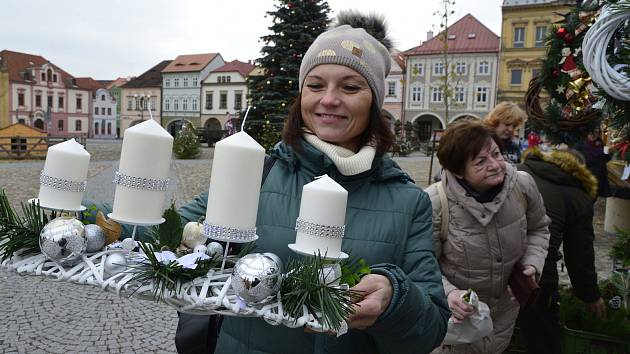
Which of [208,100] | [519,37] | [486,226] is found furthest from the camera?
[208,100]

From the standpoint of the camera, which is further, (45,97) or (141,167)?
(45,97)

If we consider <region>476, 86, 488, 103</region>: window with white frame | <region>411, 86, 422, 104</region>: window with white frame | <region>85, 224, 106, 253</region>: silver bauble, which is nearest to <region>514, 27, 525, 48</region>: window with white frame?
<region>476, 86, 488, 103</region>: window with white frame

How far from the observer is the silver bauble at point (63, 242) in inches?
40.9

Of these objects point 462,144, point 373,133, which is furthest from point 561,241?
point 373,133

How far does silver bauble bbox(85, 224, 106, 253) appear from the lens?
1087 mm

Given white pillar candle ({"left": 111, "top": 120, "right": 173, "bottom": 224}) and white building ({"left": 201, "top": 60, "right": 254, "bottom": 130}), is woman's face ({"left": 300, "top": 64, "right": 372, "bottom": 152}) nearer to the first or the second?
white pillar candle ({"left": 111, "top": 120, "right": 173, "bottom": 224})

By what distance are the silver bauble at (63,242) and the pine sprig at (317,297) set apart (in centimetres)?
45

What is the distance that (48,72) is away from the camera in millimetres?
57969

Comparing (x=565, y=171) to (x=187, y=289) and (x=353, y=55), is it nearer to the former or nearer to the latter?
(x=353, y=55)

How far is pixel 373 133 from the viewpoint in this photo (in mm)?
1651

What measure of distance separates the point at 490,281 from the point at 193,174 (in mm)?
14152

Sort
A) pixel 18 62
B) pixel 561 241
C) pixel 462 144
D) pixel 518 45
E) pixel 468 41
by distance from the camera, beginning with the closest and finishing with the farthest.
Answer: pixel 462 144 < pixel 561 241 < pixel 518 45 < pixel 468 41 < pixel 18 62

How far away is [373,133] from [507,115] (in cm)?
283

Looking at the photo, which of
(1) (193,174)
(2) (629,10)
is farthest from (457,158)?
(1) (193,174)
